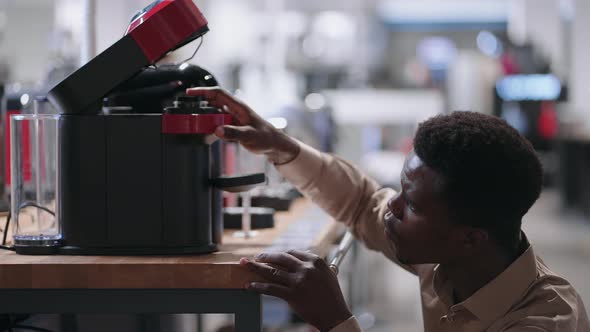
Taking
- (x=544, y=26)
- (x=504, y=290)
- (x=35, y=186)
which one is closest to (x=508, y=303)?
(x=504, y=290)

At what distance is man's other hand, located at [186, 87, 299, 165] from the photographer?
1.71 m

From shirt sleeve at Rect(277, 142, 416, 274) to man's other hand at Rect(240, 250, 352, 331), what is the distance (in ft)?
1.73

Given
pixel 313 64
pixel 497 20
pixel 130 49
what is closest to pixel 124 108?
pixel 130 49

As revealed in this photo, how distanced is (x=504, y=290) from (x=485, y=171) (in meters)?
0.23

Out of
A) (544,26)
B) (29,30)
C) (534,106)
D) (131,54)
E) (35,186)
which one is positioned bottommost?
(35,186)

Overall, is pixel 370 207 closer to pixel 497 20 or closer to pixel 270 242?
pixel 270 242

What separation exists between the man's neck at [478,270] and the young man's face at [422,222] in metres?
0.04

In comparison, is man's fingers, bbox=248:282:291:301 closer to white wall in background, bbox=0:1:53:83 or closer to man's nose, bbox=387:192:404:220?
man's nose, bbox=387:192:404:220

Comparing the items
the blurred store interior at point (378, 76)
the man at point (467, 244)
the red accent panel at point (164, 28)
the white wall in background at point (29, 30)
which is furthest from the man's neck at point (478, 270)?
the white wall in background at point (29, 30)

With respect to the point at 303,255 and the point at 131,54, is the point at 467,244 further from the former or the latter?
the point at 131,54

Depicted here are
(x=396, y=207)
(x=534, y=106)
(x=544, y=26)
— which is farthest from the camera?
(x=534, y=106)

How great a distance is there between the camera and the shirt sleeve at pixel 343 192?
2.01 m

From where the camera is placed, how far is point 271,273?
149cm

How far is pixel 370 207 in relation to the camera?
2070 millimetres
